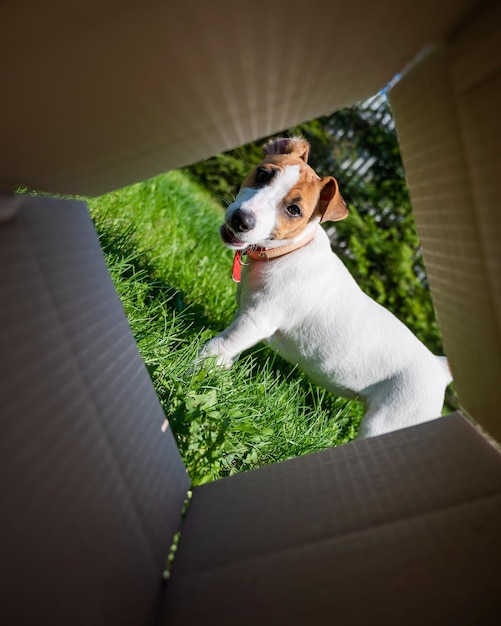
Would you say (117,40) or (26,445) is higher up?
(117,40)

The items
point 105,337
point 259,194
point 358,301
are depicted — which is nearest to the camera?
point 105,337

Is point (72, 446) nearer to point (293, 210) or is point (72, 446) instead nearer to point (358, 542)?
point (358, 542)

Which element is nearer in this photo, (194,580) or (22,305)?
(22,305)

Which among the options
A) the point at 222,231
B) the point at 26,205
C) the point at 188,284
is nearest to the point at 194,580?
the point at 26,205

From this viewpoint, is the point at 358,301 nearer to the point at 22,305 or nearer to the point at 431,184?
the point at 431,184

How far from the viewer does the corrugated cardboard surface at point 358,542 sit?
3.33ft

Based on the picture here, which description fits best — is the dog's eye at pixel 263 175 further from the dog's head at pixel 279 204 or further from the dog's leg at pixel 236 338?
the dog's leg at pixel 236 338

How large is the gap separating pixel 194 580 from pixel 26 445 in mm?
470

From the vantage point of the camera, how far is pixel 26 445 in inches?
35.6

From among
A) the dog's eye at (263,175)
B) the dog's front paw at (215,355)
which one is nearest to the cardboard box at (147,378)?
the dog's front paw at (215,355)

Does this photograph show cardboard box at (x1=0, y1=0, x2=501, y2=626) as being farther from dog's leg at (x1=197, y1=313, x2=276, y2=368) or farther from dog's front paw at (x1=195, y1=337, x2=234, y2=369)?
dog's leg at (x1=197, y1=313, x2=276, y2=368)

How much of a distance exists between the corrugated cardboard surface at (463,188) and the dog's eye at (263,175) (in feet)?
3.78

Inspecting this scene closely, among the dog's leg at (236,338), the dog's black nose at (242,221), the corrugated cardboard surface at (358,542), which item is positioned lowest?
the corrugated cardboard surface at (358,542)

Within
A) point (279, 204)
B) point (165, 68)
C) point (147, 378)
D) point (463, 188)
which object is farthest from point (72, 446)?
point (279, 204)
